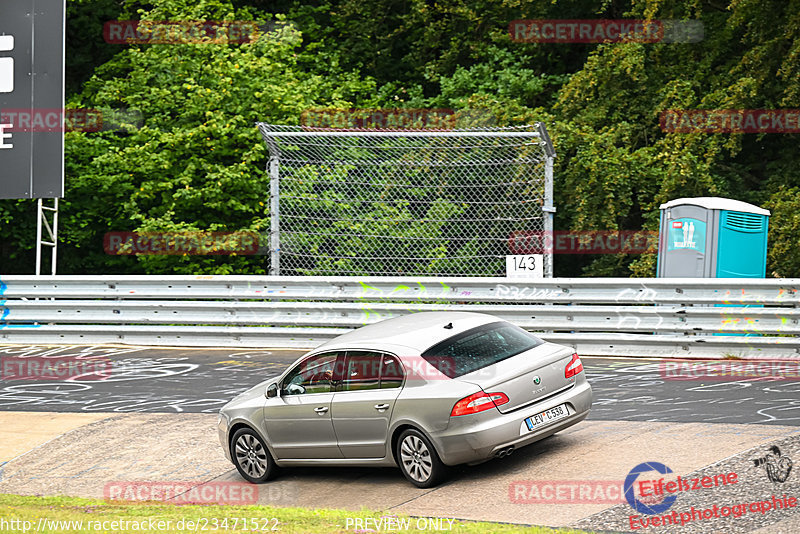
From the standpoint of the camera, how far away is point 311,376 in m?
Result: 9.44

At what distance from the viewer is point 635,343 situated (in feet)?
45.0

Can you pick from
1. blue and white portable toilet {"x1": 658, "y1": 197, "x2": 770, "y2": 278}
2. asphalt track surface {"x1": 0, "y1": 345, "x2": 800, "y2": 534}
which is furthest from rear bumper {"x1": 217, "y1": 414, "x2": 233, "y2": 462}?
blue and white portable toilet {"x1": 658, "y1": 197, "x2": 770, "y2": 278}

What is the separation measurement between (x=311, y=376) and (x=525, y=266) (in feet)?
18.6

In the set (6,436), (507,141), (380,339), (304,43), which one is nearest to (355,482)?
(380,339)

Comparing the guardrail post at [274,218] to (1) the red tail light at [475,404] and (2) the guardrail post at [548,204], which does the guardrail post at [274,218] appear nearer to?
(2) the guardrail post at [548,204]

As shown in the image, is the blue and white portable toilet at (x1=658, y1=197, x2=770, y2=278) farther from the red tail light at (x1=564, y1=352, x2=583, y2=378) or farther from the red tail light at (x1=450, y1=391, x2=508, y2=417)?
the red tail light at (x1=450, y1=391, x2=508, y2=417)

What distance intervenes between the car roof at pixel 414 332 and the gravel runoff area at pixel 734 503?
6.86 feet

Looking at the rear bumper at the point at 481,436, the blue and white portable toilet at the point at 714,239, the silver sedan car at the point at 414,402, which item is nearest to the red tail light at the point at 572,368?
the silver sedan car at the point at 414,402

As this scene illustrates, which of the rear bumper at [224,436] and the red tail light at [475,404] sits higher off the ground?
the red tail light at [475,404]

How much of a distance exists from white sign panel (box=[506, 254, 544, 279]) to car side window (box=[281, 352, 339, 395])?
5526 mm

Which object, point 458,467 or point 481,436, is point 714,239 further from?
point 481,436

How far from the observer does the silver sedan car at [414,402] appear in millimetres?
8414

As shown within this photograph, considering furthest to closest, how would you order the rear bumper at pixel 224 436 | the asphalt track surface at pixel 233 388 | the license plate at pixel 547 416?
the asphalt track surface at pixel 233 388
the rear bumper at pixel 224 436
the license plate at pixel 547 416

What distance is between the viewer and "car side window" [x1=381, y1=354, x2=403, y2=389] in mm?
8820
